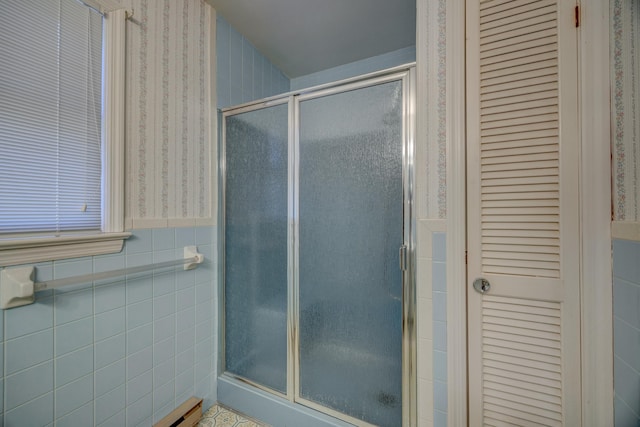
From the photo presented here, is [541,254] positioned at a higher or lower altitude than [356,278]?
higher

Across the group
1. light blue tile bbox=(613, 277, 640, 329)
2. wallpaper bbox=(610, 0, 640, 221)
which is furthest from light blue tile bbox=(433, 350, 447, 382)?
wallpaper bbox=(610, 0, 640, 221)

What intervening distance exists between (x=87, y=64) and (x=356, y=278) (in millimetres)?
1408

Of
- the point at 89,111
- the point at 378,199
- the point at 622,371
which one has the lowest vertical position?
the point at 622,371

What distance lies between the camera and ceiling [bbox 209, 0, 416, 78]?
142 cm

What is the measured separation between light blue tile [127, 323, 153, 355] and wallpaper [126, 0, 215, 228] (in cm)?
47

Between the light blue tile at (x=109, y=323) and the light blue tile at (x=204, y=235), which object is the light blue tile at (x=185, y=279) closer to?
the light blue tile at (x=204, y=235)

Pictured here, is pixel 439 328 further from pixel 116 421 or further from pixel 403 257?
pixel 116 421

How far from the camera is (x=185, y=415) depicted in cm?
122

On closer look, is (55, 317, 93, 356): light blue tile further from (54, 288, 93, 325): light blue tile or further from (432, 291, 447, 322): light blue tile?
(432, 291, 447, 322): light blue tile

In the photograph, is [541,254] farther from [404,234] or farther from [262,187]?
[262,187]

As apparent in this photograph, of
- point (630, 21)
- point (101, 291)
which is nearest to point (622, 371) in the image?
point (630, 21)

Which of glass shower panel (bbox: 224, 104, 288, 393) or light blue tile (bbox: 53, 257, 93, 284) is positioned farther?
glass shower panel (bbox: 224, 104, 288, 393)

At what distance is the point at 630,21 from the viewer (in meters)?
0.66

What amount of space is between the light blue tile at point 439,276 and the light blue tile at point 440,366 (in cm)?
24
